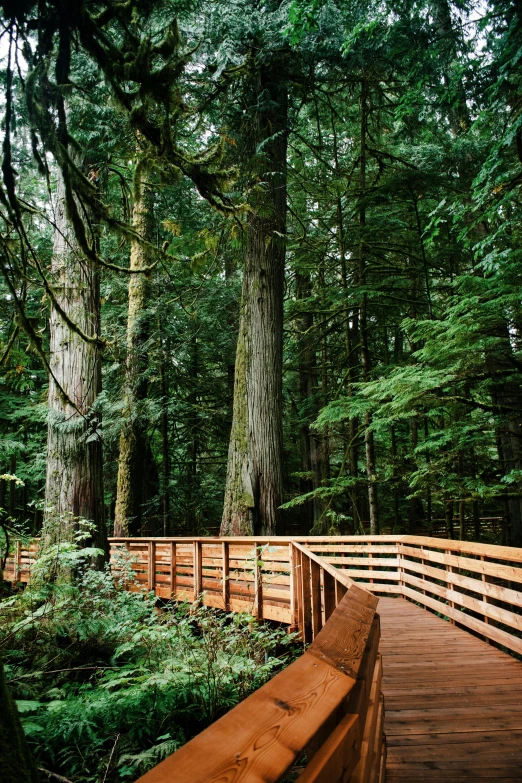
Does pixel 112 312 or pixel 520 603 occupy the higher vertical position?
pixel 112 312

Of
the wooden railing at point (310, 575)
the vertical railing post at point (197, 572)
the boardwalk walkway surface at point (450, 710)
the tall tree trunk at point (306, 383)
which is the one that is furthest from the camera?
the tall tree trunk at point (306, 383)

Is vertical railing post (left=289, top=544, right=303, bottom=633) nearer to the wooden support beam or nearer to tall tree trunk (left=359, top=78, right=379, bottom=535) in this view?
tall tree trunk (left=359, top=78, right=379, bottom=535)

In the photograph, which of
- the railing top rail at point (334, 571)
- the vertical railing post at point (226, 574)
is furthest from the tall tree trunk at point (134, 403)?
the railing top rail at point (334, 571)

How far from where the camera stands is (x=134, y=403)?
39.3 feet

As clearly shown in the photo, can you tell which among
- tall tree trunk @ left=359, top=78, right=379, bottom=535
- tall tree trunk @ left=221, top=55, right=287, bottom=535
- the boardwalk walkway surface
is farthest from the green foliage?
tall tree trunk @ left=359, top=78, right=379, bottom=535

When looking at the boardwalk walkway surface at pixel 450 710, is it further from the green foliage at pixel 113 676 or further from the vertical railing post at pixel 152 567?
the vertical railing post at pixel 152 567

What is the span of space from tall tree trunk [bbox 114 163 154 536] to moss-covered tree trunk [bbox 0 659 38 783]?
10.2 m

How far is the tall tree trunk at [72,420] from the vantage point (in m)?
7.08

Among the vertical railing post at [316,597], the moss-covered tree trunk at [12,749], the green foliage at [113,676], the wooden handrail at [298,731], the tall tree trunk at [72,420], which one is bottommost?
the green foliage at [113,676]

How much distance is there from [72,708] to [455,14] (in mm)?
12335

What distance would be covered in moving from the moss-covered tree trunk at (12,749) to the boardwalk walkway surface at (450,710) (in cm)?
194

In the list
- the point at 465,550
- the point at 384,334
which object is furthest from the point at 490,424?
the point at 384,334

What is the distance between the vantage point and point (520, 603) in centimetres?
408

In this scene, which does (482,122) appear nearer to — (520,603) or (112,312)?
(520,603)
